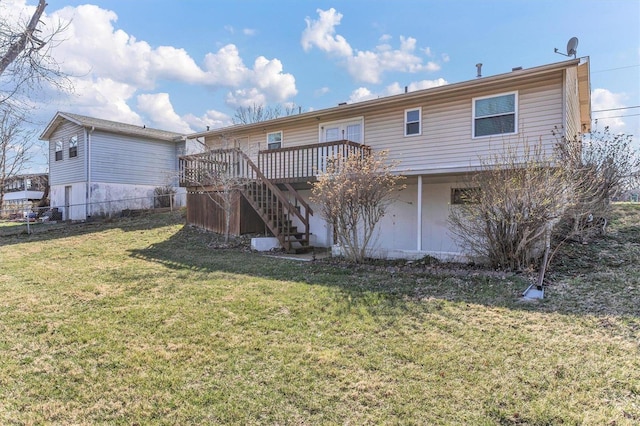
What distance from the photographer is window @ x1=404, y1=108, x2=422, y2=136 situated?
35.9 ft

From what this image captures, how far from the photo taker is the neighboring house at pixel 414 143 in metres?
9.19

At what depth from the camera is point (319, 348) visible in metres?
3.90

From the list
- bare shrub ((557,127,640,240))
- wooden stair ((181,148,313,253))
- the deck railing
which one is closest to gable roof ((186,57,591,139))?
the deck railing

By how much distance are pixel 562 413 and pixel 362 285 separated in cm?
400

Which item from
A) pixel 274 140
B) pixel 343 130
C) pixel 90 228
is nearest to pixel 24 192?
pixel 90 228

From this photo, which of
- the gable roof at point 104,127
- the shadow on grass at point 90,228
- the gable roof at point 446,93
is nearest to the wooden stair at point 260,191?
the gable roof at point 446,93

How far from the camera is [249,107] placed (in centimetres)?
3466

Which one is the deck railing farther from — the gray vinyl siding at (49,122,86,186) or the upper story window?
the gray vinyl siding at (49,122,86,186)

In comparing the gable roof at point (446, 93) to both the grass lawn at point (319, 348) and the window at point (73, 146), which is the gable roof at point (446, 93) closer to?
the grass lawn at point (319, 348)

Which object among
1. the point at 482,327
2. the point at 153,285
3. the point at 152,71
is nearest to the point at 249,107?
the point at 152,71

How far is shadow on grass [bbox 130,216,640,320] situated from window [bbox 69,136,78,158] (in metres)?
12.6

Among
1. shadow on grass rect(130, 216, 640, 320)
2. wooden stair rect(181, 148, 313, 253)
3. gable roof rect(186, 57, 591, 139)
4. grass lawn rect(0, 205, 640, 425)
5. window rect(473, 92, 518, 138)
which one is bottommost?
grass lawn rect(0, 205, 640, 425)

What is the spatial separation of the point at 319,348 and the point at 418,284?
3.21 meters

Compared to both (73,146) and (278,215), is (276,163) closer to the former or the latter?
(278,215)
